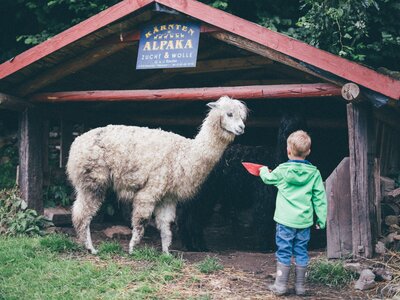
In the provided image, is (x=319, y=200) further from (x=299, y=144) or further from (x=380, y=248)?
(x=380, y=248)

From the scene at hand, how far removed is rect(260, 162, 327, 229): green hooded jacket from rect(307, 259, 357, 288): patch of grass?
2.71 feet

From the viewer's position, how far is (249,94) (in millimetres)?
6539

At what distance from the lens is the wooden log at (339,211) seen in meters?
6.03

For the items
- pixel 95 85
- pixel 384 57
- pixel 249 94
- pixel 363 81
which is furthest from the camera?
pixel 384 57

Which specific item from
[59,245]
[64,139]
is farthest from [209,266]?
[64,139]

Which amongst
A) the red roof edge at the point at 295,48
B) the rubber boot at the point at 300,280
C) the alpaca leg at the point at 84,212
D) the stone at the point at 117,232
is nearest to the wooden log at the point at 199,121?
the stone at the point at 117,232

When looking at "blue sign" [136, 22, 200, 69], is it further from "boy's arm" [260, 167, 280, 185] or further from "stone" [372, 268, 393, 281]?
"stone" [372, 268, 393, 281]

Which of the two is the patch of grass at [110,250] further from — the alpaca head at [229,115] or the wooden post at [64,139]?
the wooden post at [64,139]

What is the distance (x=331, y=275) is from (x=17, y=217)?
465cm

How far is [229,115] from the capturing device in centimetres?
639

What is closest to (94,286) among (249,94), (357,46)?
(249,94)

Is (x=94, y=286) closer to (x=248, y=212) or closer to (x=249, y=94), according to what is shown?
(x=249, y=94)

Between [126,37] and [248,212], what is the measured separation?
4.73 meters

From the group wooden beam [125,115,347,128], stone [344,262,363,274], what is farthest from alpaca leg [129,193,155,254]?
wooden beam [125,115,347,128]
